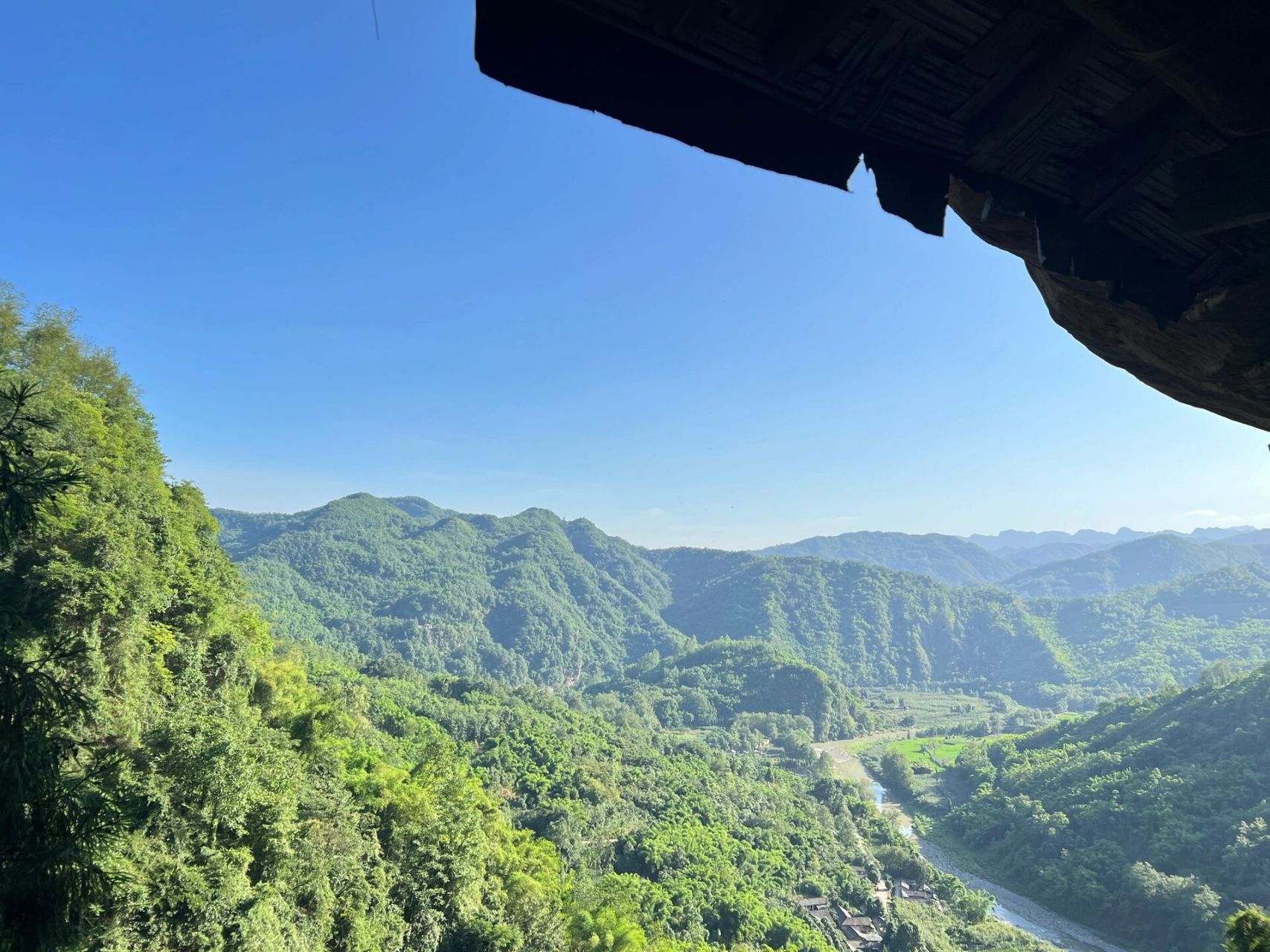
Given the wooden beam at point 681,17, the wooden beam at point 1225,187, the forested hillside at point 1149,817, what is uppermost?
the wooden beam at point 681,17

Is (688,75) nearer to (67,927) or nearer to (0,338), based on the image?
(67,927)

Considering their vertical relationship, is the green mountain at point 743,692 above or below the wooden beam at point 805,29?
below

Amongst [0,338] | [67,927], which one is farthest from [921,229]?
[0,338]

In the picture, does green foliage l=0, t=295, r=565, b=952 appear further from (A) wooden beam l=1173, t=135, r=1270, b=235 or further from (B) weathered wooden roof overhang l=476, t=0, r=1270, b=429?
(A) wooden beam l=1173, t=135, r=1270, b=235

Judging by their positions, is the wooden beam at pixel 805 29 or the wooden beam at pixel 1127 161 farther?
the wooden beam at pixel 1127 161

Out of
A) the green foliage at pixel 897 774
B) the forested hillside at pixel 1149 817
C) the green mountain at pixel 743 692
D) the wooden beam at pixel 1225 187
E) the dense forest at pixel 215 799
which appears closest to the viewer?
the wooden beam at pixel 1225 187

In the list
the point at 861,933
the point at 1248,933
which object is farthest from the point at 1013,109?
the point at 861,933

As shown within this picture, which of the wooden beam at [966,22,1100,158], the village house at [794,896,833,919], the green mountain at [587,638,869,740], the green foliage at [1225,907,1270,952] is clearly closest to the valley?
the village house at [794,896,833,919]

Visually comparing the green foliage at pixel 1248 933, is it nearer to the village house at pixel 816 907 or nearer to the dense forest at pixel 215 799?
the dense forest at pixel 215 799

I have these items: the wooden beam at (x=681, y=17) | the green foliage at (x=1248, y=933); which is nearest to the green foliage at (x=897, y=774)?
the green foliage at (x=1248, y=933)

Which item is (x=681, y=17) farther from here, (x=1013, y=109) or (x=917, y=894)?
(x=917, y=894)
